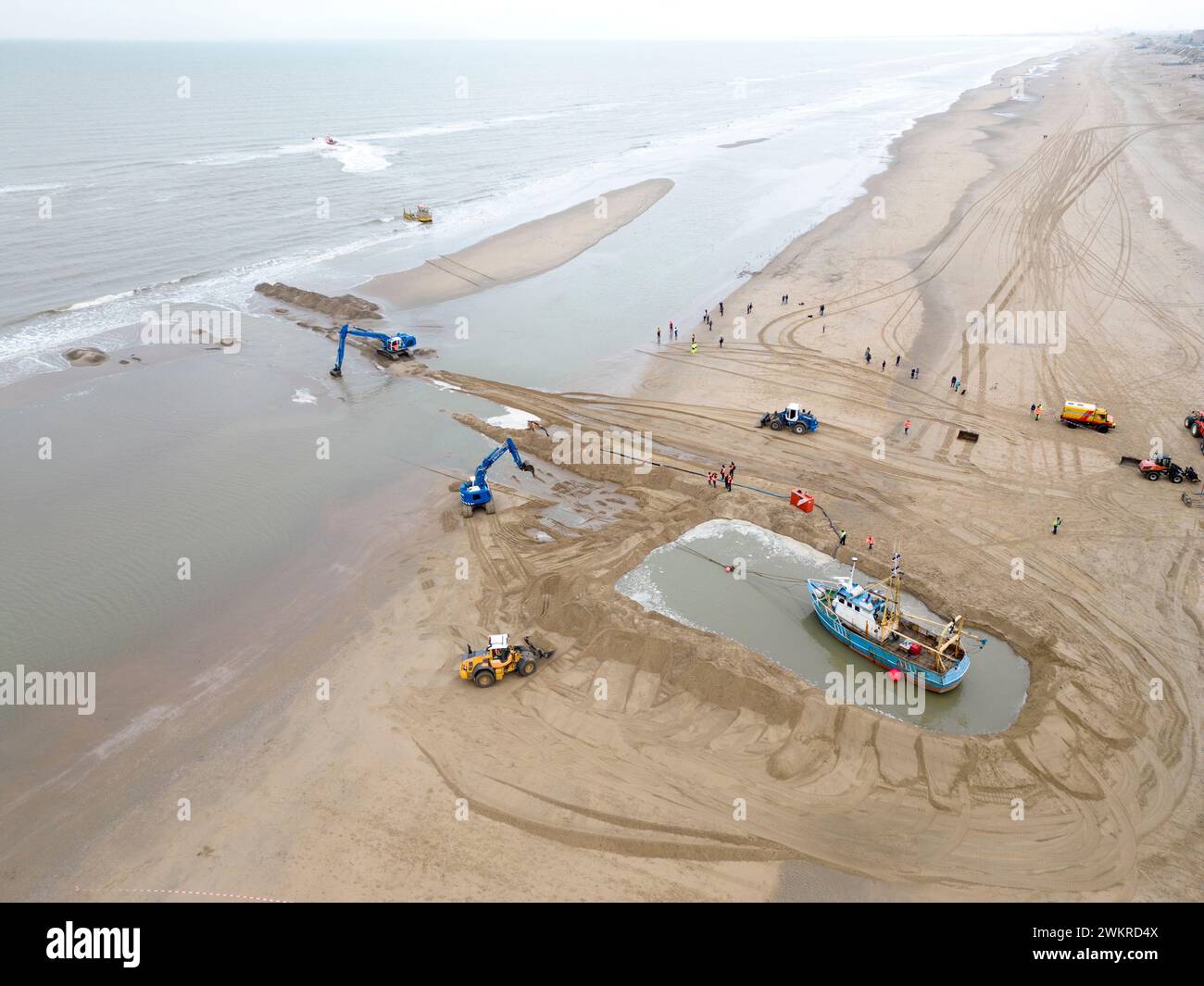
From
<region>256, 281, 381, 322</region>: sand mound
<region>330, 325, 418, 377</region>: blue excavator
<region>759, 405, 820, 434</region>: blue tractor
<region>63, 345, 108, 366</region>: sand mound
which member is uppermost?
<region>256, 281, 381, 322</region>: sand mound

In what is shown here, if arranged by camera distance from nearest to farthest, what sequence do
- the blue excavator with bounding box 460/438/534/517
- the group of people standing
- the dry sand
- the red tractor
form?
1. the blue excavator with bounding box 460/438/534/517
2. the red tractor
3. the group of people standing
4. the dry sand

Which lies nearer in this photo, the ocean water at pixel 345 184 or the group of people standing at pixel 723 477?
the group of people standing at pixel 723 477

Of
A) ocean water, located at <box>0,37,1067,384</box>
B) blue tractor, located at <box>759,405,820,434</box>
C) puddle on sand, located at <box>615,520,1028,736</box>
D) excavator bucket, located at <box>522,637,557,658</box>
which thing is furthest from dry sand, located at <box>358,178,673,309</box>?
excavator bucket, located at <box>522,637,557,658</box>

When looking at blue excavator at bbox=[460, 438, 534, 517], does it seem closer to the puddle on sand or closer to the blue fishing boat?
the puddle on sand

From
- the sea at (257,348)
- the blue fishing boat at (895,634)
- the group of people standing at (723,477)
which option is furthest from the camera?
the group of people standing at (723,477)

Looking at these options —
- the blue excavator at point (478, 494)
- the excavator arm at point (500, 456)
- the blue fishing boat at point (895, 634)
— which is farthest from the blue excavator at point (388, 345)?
the blue fishing boat at point (895, 634)

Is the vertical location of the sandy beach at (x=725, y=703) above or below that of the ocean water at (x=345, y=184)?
below

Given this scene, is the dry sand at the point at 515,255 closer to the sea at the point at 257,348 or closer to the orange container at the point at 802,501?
the sea at the point at 257,348

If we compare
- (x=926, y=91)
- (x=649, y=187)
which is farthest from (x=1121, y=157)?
(x=926, y=91)
